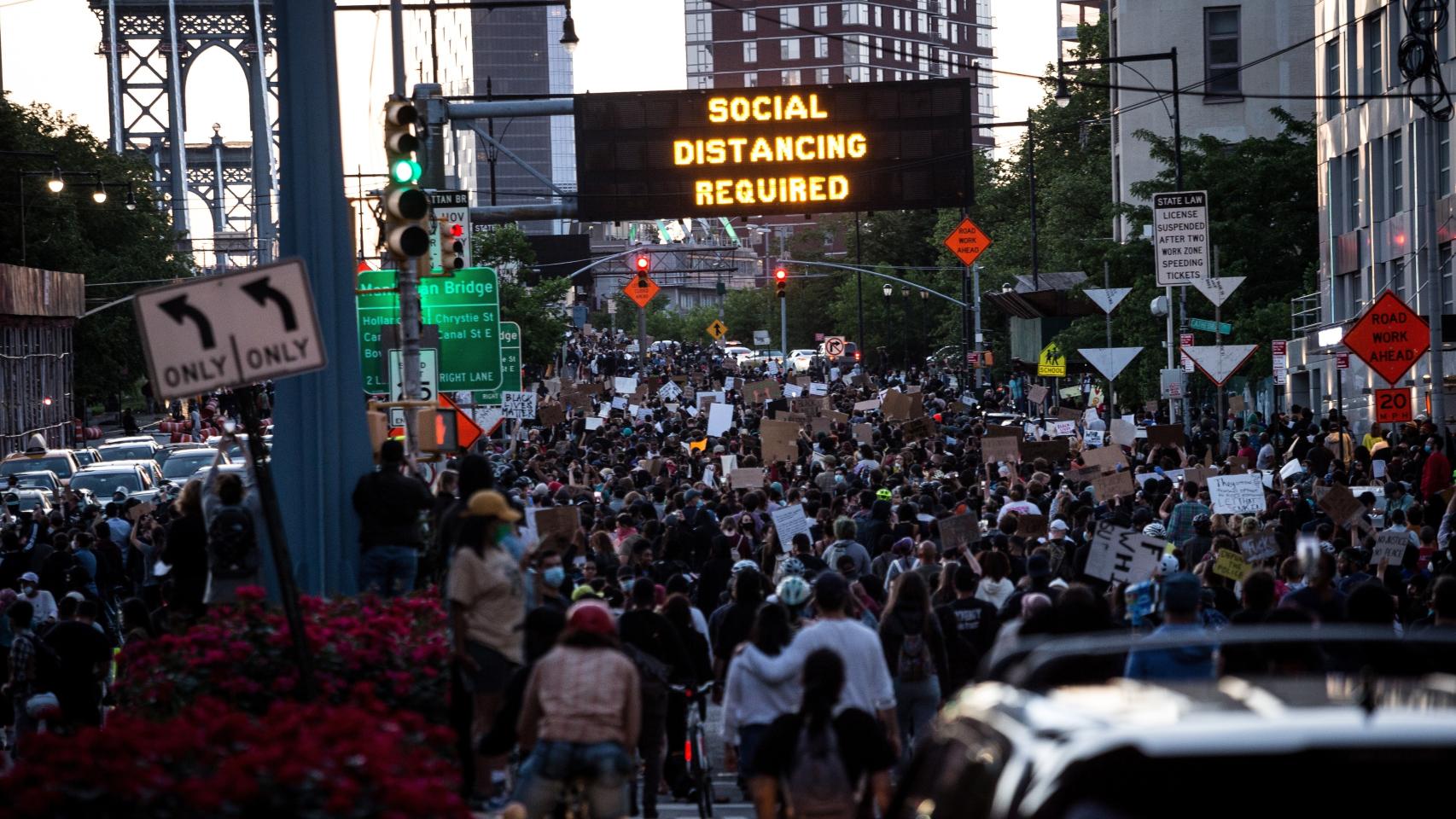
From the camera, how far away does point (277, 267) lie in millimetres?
9016

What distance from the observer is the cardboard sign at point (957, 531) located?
19.0 meters

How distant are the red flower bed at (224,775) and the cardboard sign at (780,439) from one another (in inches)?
1072

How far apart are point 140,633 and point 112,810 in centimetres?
873

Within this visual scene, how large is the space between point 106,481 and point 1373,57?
26262 mm

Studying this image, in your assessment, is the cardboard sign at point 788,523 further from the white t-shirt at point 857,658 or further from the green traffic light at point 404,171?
the white t-shirt at point 857,658

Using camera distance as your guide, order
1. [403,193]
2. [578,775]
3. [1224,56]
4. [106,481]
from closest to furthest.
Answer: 1. [578,775]
2. [403,193]
3. [106,481]
4. [1224,56]

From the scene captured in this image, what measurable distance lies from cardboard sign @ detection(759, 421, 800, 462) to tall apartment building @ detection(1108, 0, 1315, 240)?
3140cm

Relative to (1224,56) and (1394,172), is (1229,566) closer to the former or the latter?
(1394,172)

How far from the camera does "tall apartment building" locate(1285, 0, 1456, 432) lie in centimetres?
3838

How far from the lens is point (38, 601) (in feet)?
60.6

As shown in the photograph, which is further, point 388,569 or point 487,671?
point 388,569

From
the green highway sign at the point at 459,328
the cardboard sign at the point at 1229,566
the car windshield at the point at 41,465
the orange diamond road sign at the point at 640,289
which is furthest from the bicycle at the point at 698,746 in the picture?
the orange diamond road sign at the point at 640,289

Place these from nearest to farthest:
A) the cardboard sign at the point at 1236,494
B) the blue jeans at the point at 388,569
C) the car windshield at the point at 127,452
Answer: the blue jeans at the point at 388,569 < the cardboard sign at the point at 1236,494 < the car windshield at the point at 127,452

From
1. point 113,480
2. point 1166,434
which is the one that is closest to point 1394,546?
point 1166,434
